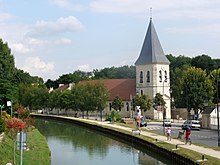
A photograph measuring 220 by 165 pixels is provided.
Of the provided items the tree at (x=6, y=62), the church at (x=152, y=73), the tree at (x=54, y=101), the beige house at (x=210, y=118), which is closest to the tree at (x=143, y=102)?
the church at (x=152, y=73)

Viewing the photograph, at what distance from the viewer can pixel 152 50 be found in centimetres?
7600

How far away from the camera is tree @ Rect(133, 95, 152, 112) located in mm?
70062

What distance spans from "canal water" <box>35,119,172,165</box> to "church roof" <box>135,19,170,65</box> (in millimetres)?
27838

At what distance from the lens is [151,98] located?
75.8 metres

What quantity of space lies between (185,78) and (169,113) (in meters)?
12.7

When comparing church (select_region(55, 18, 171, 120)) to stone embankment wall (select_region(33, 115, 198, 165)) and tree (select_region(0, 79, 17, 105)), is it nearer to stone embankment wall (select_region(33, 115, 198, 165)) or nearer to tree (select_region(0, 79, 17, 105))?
stone embankment wall (select_region(33, 115, 198, 165))

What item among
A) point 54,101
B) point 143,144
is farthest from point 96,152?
point 54,101

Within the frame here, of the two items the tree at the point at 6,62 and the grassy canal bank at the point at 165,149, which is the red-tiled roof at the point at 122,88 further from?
the grassy canal bank at the point at 165,149

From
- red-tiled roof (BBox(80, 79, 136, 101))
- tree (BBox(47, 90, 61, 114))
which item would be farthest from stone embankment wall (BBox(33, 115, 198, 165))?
tree (BBox(47, 90, 61, 114))

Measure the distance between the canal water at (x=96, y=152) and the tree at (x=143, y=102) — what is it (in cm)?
1969

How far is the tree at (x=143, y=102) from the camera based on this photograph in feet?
230

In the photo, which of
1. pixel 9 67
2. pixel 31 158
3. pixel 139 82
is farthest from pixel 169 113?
pixel 31 158

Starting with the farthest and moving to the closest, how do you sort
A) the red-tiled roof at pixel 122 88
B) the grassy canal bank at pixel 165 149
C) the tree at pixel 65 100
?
the tree at pixel 65 100, the red-tiled roof at pixel 122 88, the grassy canal bank at pixel 165 149

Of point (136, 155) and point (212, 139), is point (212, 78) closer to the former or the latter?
point (212, 139)
